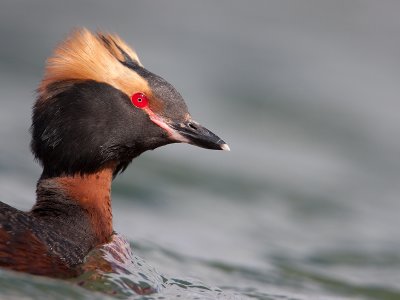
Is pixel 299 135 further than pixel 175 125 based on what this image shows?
Yes

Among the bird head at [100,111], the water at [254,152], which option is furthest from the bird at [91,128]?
the water at [254,152]

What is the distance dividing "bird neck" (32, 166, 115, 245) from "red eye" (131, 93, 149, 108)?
0.59m

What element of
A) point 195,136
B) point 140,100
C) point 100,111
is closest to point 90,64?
point 100,111

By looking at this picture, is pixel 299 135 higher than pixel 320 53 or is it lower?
lower

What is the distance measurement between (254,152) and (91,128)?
26.2 feet

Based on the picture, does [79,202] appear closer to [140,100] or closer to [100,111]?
[100,111]

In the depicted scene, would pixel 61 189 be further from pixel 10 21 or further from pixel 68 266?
pixel 10 21

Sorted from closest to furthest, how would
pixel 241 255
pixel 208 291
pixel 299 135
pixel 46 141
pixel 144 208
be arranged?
1. pixel 46 141
2. pixel 208 291
3. pixel 241 255
4. pixel 144 208
5. pixel 299 135

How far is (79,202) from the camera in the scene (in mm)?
9219

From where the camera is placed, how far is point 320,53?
65.8 feet

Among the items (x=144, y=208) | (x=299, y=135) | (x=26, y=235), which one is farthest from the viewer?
(x=299, y=135)

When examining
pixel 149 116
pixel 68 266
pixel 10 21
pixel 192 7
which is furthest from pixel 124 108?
pixel 192 7

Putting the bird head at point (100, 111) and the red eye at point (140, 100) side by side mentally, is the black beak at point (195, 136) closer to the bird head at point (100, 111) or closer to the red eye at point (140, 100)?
the bird head at point (100, 111)

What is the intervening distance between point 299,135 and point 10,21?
213 inches
